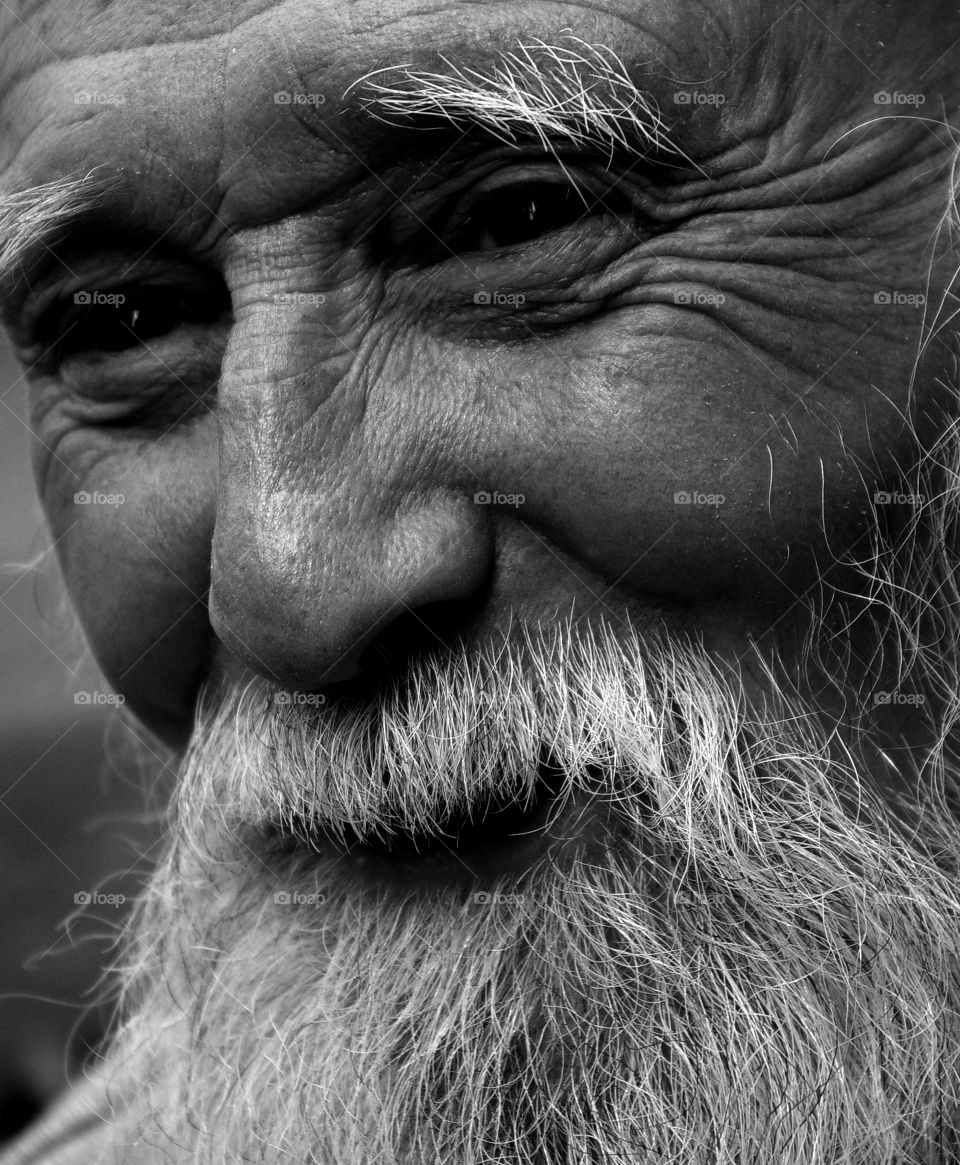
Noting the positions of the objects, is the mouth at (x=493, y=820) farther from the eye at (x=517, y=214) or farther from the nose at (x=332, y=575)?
the eye at (x=517, y=214)

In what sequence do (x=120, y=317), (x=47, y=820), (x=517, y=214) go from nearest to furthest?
1. (x=517, y=214)
2. (x=120, y=317)
3. (x=47, y=820)

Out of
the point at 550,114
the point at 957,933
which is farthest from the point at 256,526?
the point at 957,933

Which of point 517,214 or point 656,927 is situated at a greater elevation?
point 517,214

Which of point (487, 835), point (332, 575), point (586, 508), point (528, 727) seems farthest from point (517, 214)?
point (487, 835)

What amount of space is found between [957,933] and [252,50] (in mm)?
1119

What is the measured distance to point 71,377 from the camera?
5.75 ft

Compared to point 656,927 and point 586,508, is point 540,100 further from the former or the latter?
point 656,927

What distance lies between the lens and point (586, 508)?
1.30m

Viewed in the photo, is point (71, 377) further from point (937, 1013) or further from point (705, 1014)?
point (937, 1013)

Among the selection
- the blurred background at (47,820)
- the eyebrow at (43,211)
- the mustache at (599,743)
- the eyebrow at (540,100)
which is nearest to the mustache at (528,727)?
the mustache at (599,743)

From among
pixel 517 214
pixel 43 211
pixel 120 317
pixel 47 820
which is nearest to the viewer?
pixel 517 214

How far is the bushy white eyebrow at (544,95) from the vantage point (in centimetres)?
123

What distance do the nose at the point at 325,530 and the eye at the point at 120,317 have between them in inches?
10.8

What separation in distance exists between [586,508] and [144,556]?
0.62m
